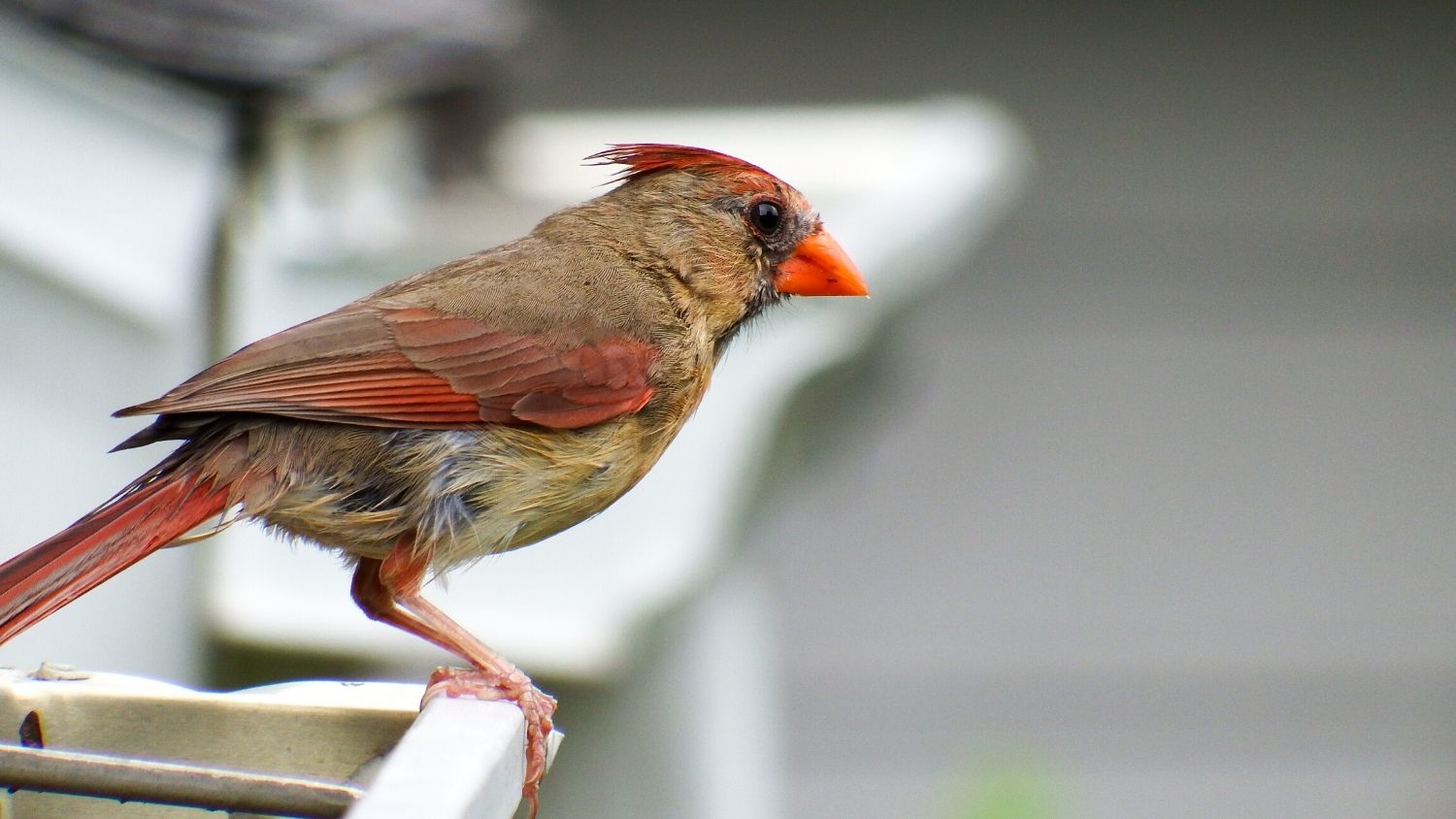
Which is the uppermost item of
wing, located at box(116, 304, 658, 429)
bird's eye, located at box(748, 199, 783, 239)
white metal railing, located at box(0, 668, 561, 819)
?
bird's eye, located at box(748, 199, 783, 239)

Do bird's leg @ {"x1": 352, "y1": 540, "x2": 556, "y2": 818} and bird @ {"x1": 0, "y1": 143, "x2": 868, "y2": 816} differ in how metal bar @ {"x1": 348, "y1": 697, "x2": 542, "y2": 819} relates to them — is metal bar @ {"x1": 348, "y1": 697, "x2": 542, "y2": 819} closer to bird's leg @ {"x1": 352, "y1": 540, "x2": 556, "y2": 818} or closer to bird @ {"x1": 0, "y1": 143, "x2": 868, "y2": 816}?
bird's leg @ {"x1": 352, "y1": 540, "x2": 556, "y2": 818}

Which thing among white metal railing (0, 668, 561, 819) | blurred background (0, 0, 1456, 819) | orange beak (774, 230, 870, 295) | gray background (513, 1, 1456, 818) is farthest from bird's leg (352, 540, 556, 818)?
gray background (513, 1, 1456, 818)

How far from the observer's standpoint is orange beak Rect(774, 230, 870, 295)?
302cm

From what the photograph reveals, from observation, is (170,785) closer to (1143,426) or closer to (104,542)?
(104,542)

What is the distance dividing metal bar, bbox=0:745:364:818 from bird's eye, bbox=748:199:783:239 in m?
1.70

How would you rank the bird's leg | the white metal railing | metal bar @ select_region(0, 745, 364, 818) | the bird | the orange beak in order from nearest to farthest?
metal bar @ select_region(0, 745, 364, 818), the white metal railing, the bird's leg, the bird, the orange beak

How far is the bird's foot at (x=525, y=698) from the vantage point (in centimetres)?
200

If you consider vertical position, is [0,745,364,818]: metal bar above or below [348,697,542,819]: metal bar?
below

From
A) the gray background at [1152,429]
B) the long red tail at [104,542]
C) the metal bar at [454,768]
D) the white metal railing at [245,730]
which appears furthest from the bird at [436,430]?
the gray background at [1152,429]

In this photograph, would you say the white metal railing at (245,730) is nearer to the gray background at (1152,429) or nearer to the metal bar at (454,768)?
the metal bar at (454,768)

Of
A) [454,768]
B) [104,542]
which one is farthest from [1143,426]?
[454,768]

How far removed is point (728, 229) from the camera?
2.97 meters

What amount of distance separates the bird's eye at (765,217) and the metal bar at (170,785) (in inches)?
66.7

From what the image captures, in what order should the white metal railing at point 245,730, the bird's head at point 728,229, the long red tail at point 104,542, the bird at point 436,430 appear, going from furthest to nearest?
the bird's head at point 728,229, the bird at point 436,430, the long red tail at point 104,542, the white metal railing at point 245,730
